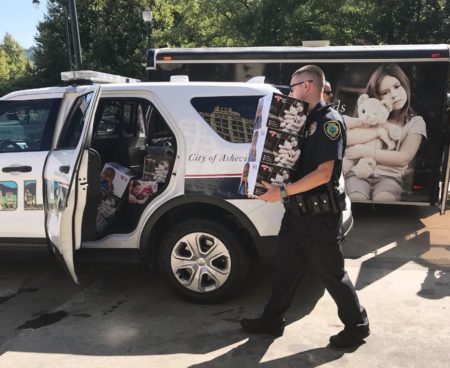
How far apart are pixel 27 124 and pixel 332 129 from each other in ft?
9.07

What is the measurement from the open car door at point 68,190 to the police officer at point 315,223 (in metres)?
1.50

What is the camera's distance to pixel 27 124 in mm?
4289

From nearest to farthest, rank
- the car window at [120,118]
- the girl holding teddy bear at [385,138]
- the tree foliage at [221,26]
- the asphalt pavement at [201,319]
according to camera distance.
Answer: the asphalt pavement at [201,319] → the car window at [120,118] → the girl holding teddy bear at [385,138] → the tree foliage at [221,26]

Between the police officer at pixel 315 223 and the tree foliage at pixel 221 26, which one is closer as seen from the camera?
the police officer at pixel 315 223

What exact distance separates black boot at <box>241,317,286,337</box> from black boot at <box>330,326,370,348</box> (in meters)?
0.38

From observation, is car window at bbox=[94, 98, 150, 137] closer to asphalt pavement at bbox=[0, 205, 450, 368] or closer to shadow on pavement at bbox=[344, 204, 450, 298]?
asphalt pavement at bbox=[0, 205, 450, 368]

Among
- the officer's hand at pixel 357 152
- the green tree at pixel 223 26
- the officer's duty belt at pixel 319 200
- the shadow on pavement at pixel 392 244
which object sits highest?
the green tree at pixel 223 26

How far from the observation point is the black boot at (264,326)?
11.2 feet

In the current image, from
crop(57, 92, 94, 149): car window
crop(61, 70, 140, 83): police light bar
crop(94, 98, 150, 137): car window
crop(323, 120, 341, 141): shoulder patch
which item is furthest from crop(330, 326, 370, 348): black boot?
crop(61, 70, 140, 83): police light bar

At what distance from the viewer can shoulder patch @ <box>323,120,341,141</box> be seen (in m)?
2.87

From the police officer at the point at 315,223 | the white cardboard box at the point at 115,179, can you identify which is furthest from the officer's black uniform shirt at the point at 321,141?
the white cardboard box at the point at 115,179

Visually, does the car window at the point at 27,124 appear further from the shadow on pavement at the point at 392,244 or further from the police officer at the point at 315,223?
the shadow on pavement at the point at 392,244

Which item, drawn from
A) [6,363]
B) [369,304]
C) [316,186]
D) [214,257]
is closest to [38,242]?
[6,363]

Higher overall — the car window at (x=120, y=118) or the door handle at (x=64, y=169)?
the car window at (x=120, y=118)
